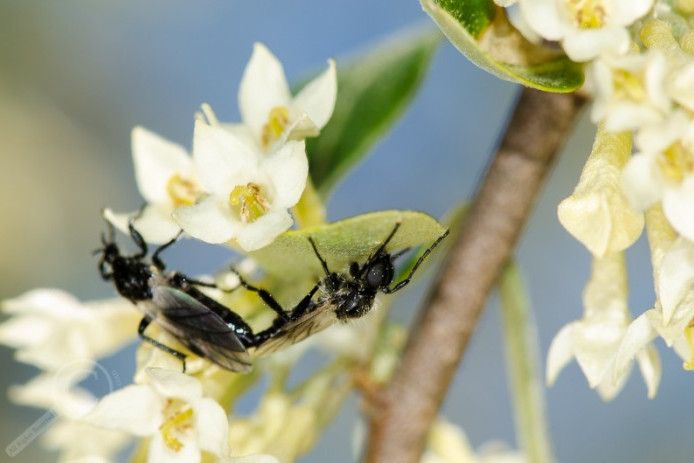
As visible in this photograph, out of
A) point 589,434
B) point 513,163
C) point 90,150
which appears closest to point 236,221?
point 513,163

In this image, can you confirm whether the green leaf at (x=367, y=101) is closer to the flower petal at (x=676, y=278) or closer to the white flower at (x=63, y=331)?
the white flower at (x=63, y=331)

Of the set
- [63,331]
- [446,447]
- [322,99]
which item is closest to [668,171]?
[322,99]

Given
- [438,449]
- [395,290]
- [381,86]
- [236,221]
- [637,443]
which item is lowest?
[637,443]

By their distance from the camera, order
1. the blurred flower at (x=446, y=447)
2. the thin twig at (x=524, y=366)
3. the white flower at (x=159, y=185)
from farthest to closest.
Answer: the blurred flower at (x=446, y=447), the thin twig at (x=524, y=366), the white flower at (x=159, y=185)

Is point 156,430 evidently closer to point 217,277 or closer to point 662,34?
point 217,277

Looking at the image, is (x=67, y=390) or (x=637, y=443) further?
(x=637, y=443)

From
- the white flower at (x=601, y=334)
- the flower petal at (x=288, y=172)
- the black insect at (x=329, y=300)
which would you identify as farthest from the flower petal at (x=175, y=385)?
the white flower at (x=601, y=334)
